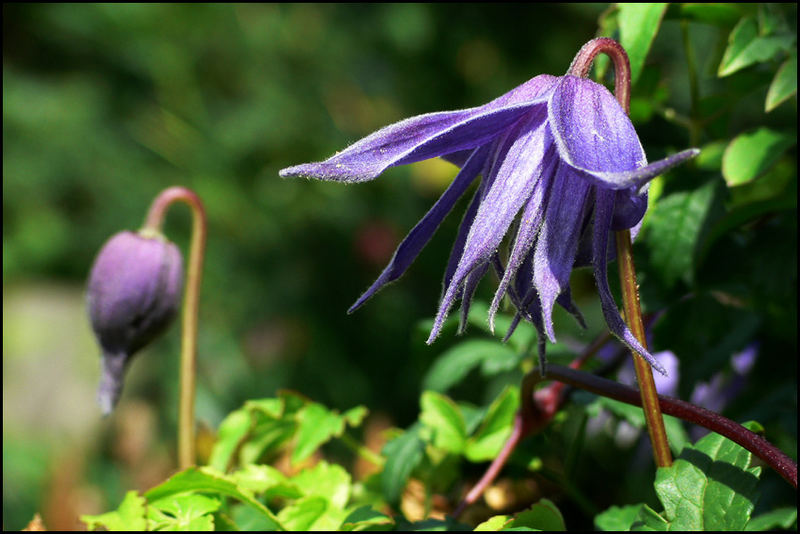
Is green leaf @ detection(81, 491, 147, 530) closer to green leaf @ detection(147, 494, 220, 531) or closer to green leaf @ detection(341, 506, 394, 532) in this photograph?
green leaf @ detection(147, 494, 220, 531)

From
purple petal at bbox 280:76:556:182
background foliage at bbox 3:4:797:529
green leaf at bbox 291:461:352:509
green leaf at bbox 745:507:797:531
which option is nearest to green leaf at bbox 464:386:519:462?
background foliage at bbox 3:4:797:529

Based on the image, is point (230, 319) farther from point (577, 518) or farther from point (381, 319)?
point (577, 518)

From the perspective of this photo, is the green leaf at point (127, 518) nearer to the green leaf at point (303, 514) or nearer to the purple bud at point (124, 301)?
the green leaf at point (303, 514)

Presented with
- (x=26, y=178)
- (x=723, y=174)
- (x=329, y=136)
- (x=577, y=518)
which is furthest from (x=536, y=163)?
(x=26, y=178)

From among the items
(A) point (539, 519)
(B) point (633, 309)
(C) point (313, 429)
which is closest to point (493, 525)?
(A) point (539, 519)

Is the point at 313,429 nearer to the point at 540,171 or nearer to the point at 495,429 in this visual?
the point at 495,429

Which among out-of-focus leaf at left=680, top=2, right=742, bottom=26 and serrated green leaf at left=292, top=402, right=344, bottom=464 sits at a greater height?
→ out-of-focus leaf at left=680, top=2, right=742, bottom=26

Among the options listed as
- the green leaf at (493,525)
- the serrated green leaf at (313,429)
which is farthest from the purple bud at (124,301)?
the green leaf at (493,525)
